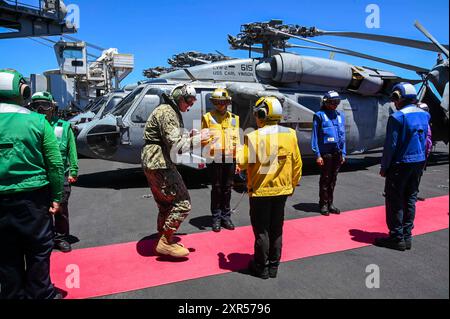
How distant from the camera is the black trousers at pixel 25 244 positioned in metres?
2.40

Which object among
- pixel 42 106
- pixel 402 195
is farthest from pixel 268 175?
pixel 42 106

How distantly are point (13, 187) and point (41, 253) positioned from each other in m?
0.58

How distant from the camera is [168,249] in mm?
3678

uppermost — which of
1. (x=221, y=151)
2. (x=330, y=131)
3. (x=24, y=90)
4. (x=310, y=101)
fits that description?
(x=310, y=101)

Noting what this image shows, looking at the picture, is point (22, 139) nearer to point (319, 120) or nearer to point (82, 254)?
point (82, 254)

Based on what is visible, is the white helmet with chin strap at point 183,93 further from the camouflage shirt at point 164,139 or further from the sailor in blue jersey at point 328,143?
the sailor in blue jersey at point 328,143

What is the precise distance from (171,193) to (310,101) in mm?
6065

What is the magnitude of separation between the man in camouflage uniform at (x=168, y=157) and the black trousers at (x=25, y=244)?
3.84 ft

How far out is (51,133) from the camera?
2541mm

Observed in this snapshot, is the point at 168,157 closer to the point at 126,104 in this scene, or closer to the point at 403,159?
the point at 403,159

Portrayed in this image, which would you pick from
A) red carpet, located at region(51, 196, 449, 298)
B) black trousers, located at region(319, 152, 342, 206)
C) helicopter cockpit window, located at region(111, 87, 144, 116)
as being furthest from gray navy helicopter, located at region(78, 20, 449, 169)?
red carpet, located at region(51, 196, 449, 298)

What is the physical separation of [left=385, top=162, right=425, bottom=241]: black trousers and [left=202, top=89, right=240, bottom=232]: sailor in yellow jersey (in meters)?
2.08

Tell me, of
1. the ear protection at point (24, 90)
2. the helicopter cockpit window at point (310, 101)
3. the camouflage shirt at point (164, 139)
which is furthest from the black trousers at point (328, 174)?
the ear protection at point (24, 90)

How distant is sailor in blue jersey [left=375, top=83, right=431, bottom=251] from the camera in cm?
378
